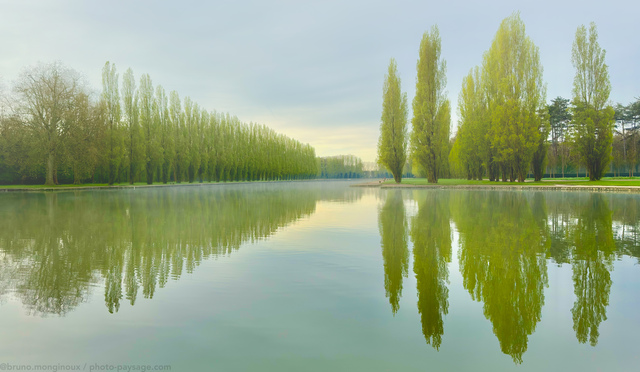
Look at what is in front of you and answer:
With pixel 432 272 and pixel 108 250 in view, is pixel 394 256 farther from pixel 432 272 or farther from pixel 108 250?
pixel 108 250

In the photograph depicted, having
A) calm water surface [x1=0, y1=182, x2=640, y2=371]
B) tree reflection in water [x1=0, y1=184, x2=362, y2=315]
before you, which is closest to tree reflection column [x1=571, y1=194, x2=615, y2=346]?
calm water surface [x1=0, y1=182, x2=640, y2=371]

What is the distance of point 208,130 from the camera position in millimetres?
57875

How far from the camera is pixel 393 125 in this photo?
3891 cm

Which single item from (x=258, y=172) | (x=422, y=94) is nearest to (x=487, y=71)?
(x=422, y=94)

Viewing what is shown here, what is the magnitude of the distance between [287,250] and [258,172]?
66.4m

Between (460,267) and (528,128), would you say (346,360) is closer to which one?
(460,267)

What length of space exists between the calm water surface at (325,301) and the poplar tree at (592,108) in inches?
1107

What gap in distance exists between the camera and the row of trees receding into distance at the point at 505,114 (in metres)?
32.0

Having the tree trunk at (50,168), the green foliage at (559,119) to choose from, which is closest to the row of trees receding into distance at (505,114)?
the green foliage at (559,119)

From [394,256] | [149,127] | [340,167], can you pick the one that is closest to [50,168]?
[149,127]

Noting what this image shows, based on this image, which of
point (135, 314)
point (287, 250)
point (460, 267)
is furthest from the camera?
point (287, 250)

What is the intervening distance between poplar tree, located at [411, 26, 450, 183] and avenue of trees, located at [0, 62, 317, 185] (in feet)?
91.7

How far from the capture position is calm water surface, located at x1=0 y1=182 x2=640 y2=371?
9.97 ft

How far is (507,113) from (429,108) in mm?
6597
